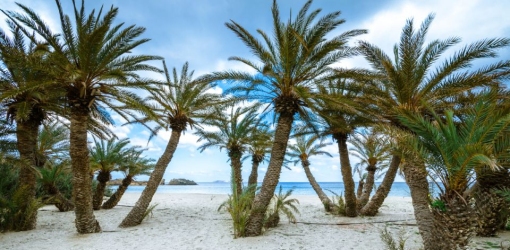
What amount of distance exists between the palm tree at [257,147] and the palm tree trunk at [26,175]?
31.2 feet

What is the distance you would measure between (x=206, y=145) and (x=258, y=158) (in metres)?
3.28

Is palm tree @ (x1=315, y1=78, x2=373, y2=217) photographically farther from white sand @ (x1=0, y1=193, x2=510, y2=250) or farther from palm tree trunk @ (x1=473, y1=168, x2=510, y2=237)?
palm tree trunk @ (x1=473, y1=168, x2=510, y2=237)

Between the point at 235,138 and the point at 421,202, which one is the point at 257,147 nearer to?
the point at 235,138

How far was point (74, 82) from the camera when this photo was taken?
941 cm

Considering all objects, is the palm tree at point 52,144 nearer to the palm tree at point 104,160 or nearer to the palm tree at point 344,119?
the palm tree at point 104,160

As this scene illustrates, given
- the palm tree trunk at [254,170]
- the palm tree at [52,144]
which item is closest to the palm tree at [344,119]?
the palm tree trunk at [254,170]

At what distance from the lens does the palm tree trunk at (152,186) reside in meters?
11.3

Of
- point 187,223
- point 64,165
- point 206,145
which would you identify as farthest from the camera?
point 206,145

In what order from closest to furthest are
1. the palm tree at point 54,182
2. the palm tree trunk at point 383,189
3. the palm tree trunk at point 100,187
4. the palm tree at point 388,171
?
the palm tree at point 388,171 < the palm tree trunk at point 383,189 < the palm tree at point 54,182 < the palm tree trunk at point 100,187

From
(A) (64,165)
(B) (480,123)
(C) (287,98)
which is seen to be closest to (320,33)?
(C) (287,98)

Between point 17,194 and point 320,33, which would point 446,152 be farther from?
point 17,194

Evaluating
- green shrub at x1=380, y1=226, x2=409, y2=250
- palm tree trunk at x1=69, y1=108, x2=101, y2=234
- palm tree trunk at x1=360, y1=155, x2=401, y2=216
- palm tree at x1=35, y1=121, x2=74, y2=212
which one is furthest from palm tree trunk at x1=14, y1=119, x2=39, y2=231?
palm tree trunk at x1=360, y1=155, x2=401, y2=216

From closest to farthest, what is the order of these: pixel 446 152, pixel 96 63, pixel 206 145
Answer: pixel 446 152 < pixel 96 63 < pixel 206 145

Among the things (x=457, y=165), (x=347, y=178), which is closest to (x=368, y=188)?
(x=347, y=178)
